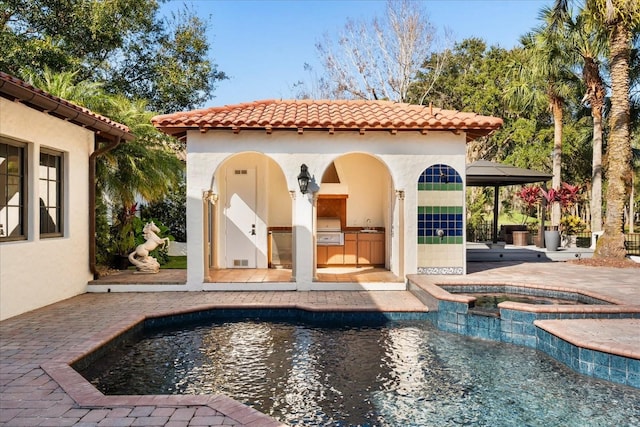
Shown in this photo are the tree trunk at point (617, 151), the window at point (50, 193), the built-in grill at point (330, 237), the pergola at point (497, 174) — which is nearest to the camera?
the window at point (50, 193)

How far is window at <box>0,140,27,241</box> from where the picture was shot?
8211 millimetres

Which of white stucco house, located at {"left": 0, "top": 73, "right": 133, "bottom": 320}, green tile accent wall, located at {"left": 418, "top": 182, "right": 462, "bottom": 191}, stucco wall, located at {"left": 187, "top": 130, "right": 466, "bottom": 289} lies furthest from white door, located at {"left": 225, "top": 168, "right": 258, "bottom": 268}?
green tile accent wall, located at {"left": 418, "top": 182, "right": 462, "bottom": 191}

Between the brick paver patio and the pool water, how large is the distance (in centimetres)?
57

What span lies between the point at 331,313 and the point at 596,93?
57.2ft

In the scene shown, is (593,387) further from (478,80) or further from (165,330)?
(478,80)

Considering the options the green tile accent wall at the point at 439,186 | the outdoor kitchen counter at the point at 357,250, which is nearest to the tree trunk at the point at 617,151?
the green tile accent wall at the point at 439,186

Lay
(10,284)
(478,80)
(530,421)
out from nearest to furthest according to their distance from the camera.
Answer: (530,421) < (10,284) < (478,80)

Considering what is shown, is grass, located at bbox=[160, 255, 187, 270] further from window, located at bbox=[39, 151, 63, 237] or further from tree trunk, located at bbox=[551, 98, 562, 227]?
tree trunk, located at bbox=[551, 98, 562, 227]

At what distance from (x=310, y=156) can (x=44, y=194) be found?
5.73 metres

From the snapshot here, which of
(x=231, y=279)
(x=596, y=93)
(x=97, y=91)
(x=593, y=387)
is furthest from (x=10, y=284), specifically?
(x=596, y=93)

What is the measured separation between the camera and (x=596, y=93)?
19828 millimetres

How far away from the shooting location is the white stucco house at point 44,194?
8.06 metres

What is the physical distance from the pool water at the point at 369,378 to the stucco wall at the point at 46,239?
2657 millimetres

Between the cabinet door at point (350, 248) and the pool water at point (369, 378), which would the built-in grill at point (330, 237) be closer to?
the cabinet door at point (350, 248)
